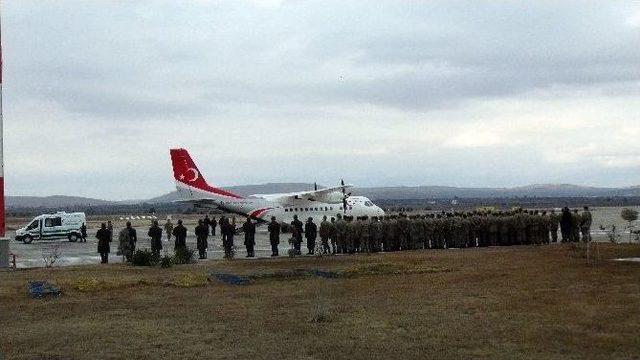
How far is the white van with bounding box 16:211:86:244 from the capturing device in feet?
151

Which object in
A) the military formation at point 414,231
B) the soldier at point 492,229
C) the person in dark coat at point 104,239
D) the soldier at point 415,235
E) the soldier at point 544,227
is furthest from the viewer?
the soldier at point 544,227

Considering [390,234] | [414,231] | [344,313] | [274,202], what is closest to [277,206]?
[274,202]

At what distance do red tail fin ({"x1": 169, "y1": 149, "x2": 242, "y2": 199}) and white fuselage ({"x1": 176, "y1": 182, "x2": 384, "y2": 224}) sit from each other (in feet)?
0.94

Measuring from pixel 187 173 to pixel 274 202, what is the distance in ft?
18.4

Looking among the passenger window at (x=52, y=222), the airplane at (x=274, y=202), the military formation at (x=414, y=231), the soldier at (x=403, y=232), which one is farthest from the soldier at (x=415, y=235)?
the passenger window at (x=52, y=222)

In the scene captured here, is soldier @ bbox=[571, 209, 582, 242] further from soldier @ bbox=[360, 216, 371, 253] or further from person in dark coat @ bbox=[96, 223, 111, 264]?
person in dark coat @ bbox=[96, 223, 111, 264]

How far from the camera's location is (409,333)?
39.2ft

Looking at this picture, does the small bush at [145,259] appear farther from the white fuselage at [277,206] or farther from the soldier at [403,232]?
the white fuselage at [277,206]

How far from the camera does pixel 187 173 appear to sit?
46.8 metres

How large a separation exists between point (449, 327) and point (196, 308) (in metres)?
5.35

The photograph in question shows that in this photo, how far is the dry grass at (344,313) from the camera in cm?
1094

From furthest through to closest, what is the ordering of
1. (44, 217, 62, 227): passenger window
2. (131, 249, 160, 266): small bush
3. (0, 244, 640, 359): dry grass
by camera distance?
(44, 217, 62, 227): passenger window, (131, 249, 160, 266): small bush, (0, 244, 640, 359): dry grass

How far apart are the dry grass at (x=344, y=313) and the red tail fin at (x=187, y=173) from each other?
23.9 metres

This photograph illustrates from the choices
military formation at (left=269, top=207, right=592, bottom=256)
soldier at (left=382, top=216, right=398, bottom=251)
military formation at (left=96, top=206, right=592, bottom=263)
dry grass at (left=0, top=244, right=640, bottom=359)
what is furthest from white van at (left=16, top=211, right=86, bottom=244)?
dry grass at (left=0, top=244, right=640, bottom=359)
